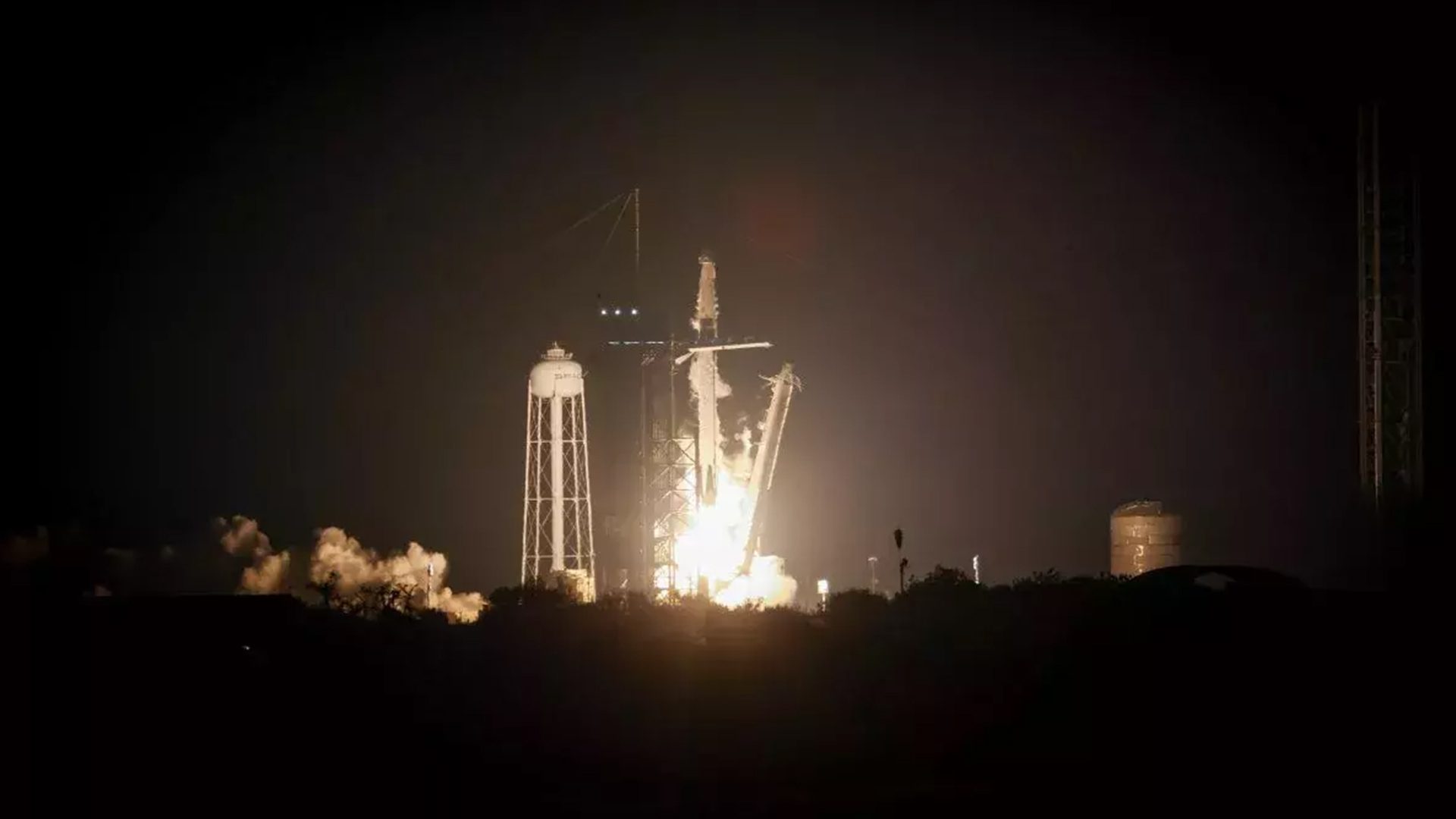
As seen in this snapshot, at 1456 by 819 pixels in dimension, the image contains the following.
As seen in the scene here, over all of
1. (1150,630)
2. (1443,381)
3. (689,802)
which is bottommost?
(689,802)

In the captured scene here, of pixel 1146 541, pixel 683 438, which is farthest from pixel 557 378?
pixel 1146 541

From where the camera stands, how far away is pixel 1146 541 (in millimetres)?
54594

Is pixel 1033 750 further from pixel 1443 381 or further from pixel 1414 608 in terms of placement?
pixel 1443 381

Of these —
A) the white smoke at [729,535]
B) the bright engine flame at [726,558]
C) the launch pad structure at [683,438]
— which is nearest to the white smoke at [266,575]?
the launch pad structure at [683,438]

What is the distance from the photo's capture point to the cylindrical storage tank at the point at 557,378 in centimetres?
7419

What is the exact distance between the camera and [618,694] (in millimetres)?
27969

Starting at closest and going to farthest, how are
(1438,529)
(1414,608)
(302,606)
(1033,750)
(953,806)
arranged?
(953,806) → (1033,750) → (1414,608) → (302,606) → (1438,529)

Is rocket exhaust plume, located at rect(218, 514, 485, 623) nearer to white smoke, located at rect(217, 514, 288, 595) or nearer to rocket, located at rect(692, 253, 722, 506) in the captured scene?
white smoke, located at rect(217, 514, 288, 595)

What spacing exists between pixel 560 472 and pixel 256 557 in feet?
51.6

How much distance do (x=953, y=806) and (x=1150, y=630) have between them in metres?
9.39

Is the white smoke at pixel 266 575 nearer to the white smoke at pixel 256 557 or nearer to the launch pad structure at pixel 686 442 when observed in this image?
the white smoke at pixel 256 557

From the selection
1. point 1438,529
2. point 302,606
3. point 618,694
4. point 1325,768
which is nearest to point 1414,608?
point 1325,768

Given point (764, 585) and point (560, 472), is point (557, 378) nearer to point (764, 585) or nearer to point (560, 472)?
point (560, 472)

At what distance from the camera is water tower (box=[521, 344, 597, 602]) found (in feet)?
244
